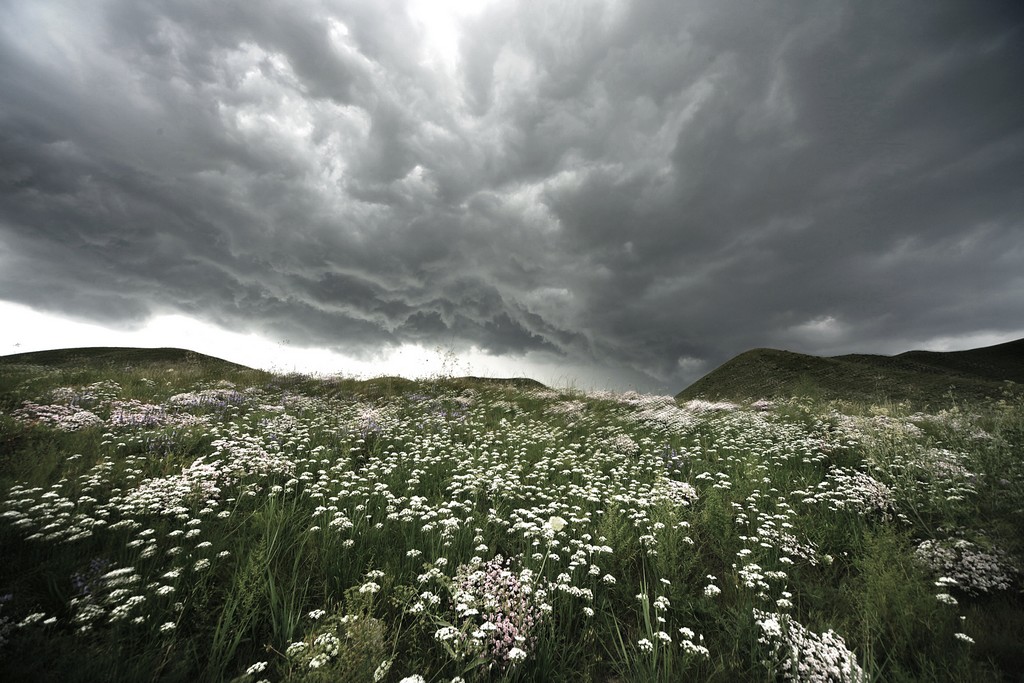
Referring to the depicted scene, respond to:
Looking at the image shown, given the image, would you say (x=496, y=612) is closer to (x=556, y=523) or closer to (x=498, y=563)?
(x=498, y=563)

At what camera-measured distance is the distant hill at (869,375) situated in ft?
66.9

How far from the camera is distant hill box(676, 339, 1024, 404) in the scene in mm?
20406

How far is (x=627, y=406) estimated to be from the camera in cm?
1630

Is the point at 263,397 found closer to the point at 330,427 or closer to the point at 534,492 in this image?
the point at 330,427

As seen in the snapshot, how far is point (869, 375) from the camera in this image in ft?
80.7

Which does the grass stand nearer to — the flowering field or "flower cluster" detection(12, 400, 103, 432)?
the flowering field

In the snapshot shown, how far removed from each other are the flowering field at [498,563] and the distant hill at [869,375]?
16.1 meters

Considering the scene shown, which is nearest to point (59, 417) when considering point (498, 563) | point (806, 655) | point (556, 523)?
point (498, 563)

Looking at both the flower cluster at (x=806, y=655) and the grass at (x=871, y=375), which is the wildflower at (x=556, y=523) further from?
the grass at (x=871, y=375)

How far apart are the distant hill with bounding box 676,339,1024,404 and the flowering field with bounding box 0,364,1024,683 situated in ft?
53.0

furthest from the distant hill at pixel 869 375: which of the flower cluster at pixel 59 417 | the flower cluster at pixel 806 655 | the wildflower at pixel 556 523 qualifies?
the flower cluster at pixel 59 417

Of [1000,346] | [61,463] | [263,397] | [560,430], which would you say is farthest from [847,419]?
[1000,346]

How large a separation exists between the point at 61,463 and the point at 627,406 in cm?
1556

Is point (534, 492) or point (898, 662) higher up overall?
point (534, 492)
